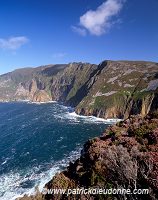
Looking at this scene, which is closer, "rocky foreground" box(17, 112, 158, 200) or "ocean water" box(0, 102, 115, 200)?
"rocky foreground" box(17, 112, 158, 200)

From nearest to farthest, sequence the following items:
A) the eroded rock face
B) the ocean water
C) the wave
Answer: the eroded rock face, the wave, the ocean water

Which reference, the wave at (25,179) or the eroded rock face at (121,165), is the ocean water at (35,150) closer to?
the wave at (25,179)

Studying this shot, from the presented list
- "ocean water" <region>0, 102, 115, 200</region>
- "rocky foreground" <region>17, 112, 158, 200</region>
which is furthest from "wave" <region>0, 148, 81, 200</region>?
"rocky foreground" <region>17, 112, 158, 200</region>

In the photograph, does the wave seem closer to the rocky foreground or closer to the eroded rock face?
the rocky foreground

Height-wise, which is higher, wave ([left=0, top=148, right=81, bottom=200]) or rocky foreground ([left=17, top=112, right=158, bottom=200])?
rocky foreground ([left=17, top=112, right=158, bottom=200])

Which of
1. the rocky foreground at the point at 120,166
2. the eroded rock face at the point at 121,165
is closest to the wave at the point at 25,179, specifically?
the rocky foreground at the point at 120,166

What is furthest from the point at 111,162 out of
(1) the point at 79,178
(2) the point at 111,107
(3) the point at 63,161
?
(2) the point at 111,107

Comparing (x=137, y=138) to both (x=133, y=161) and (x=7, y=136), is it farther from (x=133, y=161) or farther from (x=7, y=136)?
(x=7, y=136)
